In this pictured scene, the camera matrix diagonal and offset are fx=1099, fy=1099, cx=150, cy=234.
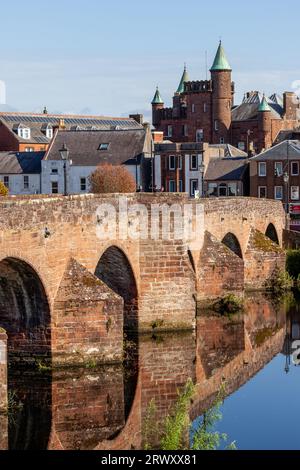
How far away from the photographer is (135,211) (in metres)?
32.0

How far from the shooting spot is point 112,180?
2648 inches

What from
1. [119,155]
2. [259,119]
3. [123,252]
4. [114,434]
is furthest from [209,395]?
[259,119]

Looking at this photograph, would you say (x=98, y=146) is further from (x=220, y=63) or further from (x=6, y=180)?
(x=220, y=63)

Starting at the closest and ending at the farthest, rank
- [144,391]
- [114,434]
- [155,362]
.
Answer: [114,434] < [144,391] < [155,362]

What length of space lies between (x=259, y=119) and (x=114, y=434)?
72.2 metres

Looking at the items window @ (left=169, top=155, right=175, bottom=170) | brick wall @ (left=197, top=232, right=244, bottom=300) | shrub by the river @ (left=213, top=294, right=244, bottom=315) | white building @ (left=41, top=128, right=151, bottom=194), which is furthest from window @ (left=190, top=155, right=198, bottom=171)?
shrub by the river @ (left=213, top=294, right=244, bottom=315)

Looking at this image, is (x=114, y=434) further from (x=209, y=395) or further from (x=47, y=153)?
(x=47, y=153)

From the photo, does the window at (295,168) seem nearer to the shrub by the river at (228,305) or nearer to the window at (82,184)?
the window at (82,184)

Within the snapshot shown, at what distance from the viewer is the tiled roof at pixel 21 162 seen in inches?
2948

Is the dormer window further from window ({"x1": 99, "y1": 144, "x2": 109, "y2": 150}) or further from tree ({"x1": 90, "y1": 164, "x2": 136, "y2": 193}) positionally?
tree ({"x1": 90, "y1": 164, "x2": 136, "y2": 193})

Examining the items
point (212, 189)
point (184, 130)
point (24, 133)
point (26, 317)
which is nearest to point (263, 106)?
point (184, 130)

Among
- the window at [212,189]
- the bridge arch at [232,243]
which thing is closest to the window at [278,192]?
the window at [212,189]

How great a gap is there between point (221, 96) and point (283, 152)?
25.3 meters

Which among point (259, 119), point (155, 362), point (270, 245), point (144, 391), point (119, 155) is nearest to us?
point (144, 391)
